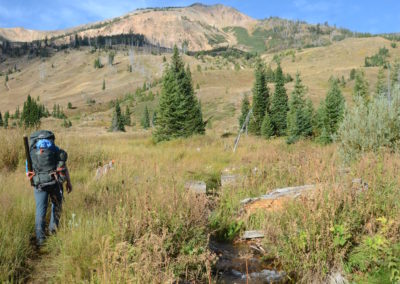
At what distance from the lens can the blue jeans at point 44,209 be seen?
384 cm

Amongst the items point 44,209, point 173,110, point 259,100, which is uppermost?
point 259,100

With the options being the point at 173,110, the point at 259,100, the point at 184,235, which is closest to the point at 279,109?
the point at 259,100

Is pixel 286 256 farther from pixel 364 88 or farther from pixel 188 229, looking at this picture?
pixel 364 88

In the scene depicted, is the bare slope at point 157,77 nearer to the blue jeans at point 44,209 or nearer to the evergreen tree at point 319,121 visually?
the evergreen tree at point 319,121

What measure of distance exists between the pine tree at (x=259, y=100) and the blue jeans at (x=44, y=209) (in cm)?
4054

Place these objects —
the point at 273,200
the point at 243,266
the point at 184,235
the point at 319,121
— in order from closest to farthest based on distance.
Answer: the point at 184,235 → the point at 243,266 → the point at 273,200 → the point at 319,121

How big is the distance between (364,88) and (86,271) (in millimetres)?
69054

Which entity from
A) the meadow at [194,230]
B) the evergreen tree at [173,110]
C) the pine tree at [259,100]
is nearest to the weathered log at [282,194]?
the meadow at [194,230]

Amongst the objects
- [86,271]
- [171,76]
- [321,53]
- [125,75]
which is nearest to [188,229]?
[86,271]

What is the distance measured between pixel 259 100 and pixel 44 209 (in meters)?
43.1

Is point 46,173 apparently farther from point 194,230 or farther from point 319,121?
point 319,121

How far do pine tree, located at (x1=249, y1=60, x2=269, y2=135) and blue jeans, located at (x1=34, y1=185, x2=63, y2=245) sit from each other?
1596 inches

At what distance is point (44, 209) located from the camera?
13.2 ft

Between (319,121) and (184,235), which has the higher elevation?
(184,235)
